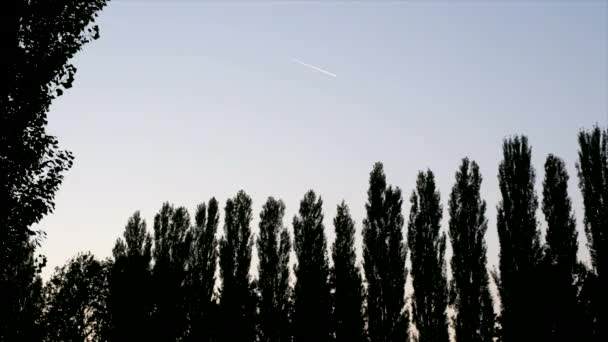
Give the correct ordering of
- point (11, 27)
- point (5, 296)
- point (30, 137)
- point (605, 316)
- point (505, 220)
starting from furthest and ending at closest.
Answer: point (505, 220) < point (5, 296) < point (605, 316) < point (30, 137) < point (11, 27)

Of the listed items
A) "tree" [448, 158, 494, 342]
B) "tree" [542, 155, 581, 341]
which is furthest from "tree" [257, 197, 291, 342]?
"tree" [542, 155, 581, 341]

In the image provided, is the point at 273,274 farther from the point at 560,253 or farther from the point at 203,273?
the point at 560,253

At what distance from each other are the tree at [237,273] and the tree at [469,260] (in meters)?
11.4

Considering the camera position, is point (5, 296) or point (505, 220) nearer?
point (5, 296)

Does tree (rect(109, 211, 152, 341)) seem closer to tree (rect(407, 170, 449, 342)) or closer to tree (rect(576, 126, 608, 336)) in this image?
tree (rect(407, 170, 449, 342))

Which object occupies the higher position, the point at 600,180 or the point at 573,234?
the point at 600,180

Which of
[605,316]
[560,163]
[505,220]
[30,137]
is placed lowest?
[605,316]

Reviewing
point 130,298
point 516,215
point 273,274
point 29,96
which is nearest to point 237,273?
point 273,274

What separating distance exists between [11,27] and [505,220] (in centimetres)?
2458

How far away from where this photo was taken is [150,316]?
25453 millimetres

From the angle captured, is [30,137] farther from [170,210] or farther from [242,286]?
[170,210]

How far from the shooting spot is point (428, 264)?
27.8 meters

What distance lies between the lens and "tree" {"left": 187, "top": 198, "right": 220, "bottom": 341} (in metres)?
29.7

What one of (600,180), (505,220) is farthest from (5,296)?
(600,180)
